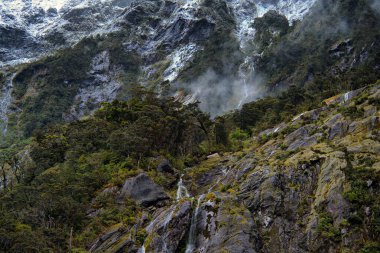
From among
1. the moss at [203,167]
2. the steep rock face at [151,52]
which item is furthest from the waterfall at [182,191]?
the steep rock face at [151,52]

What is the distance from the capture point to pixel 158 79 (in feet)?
490

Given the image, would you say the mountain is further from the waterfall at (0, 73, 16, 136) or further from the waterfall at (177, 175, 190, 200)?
the waterfall at (0, 73, 16, 136)

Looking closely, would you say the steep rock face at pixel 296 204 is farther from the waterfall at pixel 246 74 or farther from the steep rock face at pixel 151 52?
the waterfall at pixel 246 74

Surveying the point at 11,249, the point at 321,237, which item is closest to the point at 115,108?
the point at 11,249

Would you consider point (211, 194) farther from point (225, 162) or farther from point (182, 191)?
point (225, 162)

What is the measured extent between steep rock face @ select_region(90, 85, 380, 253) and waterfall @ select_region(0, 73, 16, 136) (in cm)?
11808

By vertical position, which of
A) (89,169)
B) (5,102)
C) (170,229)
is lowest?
(170,229)

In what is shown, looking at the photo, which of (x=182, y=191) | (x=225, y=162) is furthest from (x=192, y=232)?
(x=225, y=162)

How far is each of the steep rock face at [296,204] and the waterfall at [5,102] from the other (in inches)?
4649

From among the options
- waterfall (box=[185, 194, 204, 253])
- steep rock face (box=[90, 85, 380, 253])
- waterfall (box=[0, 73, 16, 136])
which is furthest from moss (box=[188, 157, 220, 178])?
waterfall (box=[0, 73, 16, 136])

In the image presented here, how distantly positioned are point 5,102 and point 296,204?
144314 millimetres

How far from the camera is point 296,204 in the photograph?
3016 centimetres

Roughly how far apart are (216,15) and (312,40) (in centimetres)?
6007

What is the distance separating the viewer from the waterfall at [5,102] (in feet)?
460
